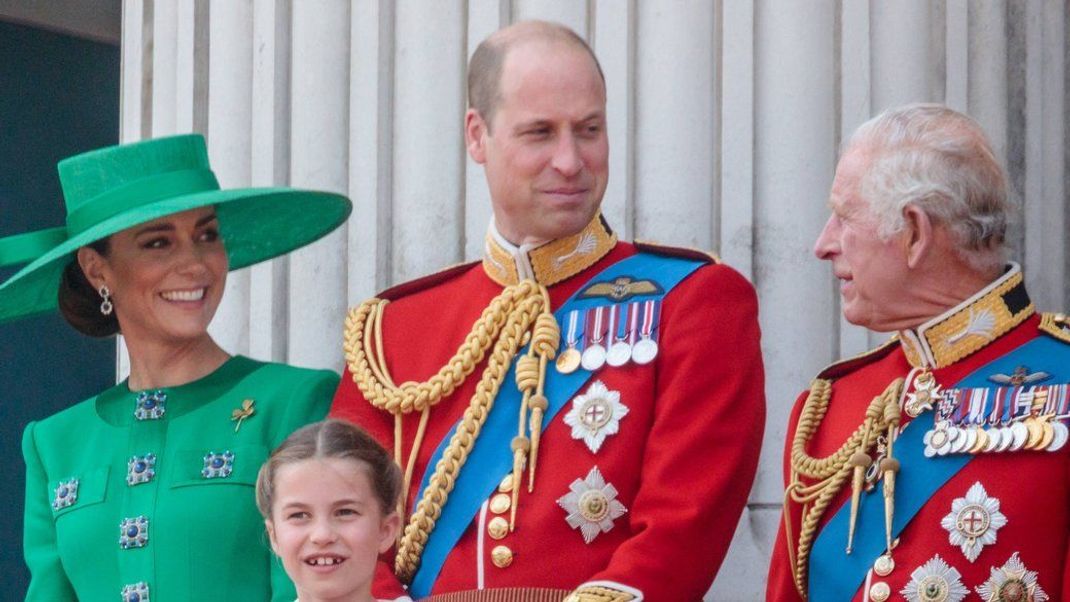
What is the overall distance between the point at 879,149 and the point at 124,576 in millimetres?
1644

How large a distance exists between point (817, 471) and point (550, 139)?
2.43 ft

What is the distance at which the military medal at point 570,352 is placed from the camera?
402cm

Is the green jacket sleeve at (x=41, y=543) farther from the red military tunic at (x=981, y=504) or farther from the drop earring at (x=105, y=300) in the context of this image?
the red military tunic at (x=981, y=504)

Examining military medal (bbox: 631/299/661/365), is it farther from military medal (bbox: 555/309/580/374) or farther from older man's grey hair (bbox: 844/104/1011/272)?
older man's grey hair (bbox: 844/104/1011/272)

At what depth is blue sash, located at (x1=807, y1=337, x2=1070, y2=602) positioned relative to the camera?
375 centimetres

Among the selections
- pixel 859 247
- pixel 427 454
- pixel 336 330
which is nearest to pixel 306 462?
pixel 427 454

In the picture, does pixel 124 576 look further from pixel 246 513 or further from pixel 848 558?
pixel 848 558

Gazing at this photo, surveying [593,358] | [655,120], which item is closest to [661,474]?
[593,358]

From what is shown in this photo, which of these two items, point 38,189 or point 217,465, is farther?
point 38,189

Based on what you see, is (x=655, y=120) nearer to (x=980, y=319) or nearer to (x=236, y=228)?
(x=236, y=228)

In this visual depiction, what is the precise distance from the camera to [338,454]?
153 inches

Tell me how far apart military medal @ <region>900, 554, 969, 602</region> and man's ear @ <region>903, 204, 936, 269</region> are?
49cm

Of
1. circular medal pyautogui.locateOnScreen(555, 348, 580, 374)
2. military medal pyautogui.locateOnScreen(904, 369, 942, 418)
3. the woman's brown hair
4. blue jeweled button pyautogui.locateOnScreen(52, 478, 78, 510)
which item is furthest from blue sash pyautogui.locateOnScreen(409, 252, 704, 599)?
the woman's brown hair

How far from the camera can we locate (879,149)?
3.86 metres
